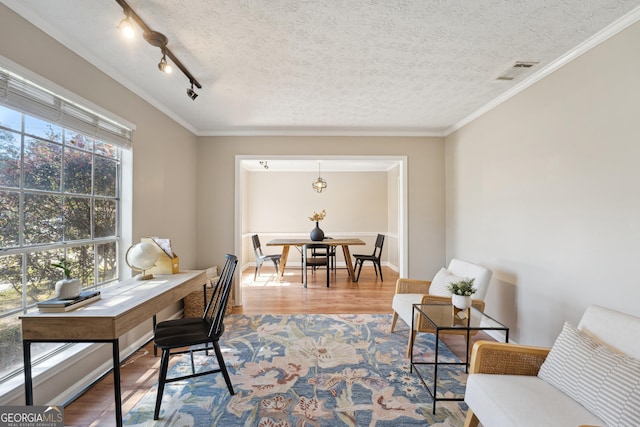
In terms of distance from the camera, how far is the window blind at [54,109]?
1539 millimetres

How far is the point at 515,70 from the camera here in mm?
2320

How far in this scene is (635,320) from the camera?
4.41 ft

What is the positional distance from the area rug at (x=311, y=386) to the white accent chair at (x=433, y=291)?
0.33m

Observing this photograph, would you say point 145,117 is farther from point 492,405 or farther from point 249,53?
A: point 492,405

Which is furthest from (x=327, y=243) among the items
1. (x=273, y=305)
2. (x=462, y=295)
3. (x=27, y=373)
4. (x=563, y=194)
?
(x=27, y=373)

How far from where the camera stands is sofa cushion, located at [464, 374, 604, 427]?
117 centimetres

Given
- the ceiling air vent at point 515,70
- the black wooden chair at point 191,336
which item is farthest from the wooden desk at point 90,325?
the ceiling air vent at point 515,70

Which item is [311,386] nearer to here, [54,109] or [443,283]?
[443,283]

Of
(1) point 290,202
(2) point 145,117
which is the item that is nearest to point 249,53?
(2) point 145,117

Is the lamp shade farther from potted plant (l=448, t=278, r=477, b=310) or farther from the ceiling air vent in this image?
the ceiling air vent

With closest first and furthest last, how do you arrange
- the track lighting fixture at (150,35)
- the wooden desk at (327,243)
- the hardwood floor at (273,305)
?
the track lighting fixture at (150,35)
the hardwood floor at (273,305)
the wooden desk at (327,243)

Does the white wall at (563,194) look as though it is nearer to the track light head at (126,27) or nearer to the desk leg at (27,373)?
the track light head at (126,27)

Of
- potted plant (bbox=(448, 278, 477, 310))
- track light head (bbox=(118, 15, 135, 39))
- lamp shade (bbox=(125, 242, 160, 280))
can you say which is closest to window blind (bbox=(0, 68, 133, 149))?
track light head (bbox=(118, 15, 135, 39))

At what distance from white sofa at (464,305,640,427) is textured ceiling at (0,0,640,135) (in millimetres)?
1775
